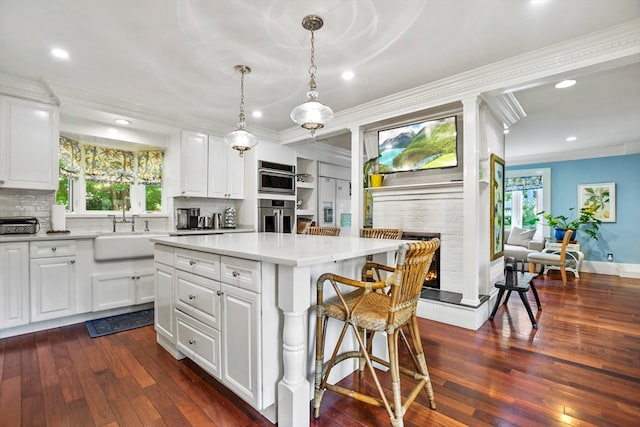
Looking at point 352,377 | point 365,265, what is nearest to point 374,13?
point 365,265

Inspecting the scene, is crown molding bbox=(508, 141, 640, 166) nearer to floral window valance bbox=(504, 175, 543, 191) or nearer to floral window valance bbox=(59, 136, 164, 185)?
floral window valance bbox=(504, 175, 543, 191)

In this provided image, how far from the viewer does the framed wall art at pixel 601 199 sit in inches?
224

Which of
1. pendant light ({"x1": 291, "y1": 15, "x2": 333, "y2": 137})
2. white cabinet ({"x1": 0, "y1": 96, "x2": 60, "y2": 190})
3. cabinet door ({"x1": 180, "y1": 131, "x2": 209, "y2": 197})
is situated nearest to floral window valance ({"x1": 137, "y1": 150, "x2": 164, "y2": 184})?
cabinet door ({"x1": 180, "y1": 131, "x2": 209, "y2": 197})

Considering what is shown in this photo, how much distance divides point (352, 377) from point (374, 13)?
2464 mm

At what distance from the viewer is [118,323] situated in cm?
301

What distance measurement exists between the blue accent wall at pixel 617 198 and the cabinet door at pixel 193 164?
701 centimetres

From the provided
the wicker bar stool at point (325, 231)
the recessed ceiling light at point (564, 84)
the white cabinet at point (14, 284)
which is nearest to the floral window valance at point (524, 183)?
the recessed ceiling light at point (564, 84)

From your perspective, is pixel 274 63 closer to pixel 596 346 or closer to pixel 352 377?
pixel 352 377

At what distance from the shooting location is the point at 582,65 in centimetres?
237

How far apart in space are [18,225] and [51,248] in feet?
1.36

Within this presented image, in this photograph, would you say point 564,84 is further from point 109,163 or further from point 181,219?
point 109,163

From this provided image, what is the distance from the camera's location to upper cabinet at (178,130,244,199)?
13.4 ft

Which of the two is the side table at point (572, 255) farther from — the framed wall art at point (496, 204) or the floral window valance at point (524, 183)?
the framed wall art at point (496, 204)

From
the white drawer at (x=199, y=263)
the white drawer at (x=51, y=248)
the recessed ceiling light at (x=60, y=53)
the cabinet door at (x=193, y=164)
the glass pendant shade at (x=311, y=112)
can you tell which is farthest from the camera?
the cabinet door at (x=193, y=164)
